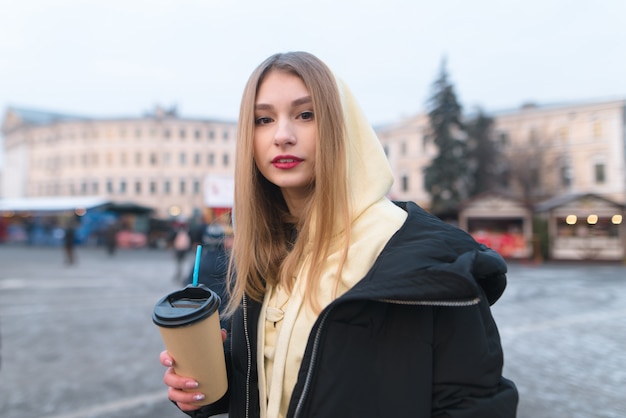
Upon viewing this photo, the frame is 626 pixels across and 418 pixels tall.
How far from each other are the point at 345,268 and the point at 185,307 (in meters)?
0.43

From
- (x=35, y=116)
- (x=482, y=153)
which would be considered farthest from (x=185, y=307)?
(x=35, y=116)

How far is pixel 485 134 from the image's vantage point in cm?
3669

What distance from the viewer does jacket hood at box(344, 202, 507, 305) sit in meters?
0.96

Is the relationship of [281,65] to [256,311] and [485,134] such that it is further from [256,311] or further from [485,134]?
[485,134]

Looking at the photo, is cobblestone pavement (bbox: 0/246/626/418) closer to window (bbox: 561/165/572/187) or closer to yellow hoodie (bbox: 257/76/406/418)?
yellow hoodie (bbox: 257/76/406/418)

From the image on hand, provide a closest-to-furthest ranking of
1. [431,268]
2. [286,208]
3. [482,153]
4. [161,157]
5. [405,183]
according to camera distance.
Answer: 1. [431,268]
2. [286,208]
3. [482,153]
4. [405,183]
5. [161,157]

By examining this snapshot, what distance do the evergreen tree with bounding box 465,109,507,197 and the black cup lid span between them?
3786 cm

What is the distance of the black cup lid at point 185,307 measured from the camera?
0.99 m

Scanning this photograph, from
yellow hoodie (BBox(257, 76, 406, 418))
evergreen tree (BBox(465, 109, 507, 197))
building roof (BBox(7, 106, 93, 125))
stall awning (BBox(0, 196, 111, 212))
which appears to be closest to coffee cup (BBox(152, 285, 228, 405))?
yellow hoodie (BBox(257, 76, 406, 418))

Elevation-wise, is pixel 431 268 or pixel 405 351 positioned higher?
pixel 431 268

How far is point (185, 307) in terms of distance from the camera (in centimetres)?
107

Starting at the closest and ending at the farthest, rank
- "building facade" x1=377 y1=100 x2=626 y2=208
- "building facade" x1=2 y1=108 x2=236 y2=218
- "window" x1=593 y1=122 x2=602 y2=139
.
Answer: "window" x1=593 y1=122 x2=602 y2=139
"building facade" x1=377 y1=100 x2=626 y2=208
"building facade" x1=2 y1=108 x2=236 y2=218

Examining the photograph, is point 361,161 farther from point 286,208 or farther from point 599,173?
point 599,173

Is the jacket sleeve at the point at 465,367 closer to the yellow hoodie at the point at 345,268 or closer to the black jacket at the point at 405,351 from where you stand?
the black jacket at the point at 405,351
